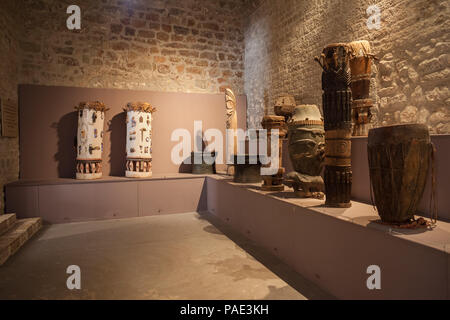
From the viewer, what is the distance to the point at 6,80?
4.10m

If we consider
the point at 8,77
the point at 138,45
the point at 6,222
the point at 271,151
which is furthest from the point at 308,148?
the point at 8,77

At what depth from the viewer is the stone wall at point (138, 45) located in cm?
475

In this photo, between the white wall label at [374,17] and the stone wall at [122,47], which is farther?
the stone wall at [122,47]

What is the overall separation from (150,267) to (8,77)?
3436 mm

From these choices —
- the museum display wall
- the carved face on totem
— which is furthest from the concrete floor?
the museum display wall

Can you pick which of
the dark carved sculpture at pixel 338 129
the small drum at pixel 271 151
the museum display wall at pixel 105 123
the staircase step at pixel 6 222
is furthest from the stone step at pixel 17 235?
the dark carved sculpture at pixel 338 129

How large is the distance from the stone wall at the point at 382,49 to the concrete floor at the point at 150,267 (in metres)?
1.92

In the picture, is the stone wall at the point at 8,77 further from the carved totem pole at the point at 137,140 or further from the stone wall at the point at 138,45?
the carved totem pole at the point at 137,140

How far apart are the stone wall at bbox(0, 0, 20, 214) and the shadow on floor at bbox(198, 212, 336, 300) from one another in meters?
2.74

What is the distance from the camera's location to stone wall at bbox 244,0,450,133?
2688 mm

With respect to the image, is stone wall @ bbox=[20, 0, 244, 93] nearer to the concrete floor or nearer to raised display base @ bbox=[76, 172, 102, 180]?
raised display base @ bbox=[76, 172, 102, 180]

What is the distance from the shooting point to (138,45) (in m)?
5.33

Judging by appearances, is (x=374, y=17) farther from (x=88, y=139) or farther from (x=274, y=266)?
(x=88, y=139)
